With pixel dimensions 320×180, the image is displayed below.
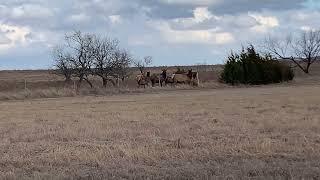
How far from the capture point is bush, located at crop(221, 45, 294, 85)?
222 feet

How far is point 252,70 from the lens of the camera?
6775 cm

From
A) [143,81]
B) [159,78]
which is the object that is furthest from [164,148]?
[159,78]

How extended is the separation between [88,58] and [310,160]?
5676 centimetres

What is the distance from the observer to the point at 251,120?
19922 millimetres

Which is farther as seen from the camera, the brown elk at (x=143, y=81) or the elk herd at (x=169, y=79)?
the elk herd at (x=169, y=79)

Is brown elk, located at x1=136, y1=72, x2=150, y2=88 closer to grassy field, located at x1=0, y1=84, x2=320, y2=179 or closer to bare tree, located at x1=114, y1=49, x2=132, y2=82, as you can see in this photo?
bare tree, located at x1=114, y1=49, x2=132, y2=82

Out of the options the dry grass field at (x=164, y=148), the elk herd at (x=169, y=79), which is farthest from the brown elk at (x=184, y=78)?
the dry grass field at (x=164, y=148)

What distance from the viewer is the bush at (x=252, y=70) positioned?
67688 millimetres

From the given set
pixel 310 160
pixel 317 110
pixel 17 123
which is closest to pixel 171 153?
pixel 310 160

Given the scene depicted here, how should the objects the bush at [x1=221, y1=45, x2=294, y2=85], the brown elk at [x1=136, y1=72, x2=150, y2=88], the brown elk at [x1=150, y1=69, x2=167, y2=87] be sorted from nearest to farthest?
the brown elk at [x1=136, y1=72, x2=150, y2=88], the brown elk at [x1=150, y1=69, x2=167, y2=87], the bush at [x1=221, y1=45, x2=294, y2=85]

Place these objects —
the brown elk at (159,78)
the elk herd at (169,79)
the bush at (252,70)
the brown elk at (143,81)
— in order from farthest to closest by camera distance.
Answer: the bush at (252,70)
the brown elk at (159,78)
the elk herd at (169,79)
the brown elk at (143,81)

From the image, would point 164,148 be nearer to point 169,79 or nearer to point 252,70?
point 169,79

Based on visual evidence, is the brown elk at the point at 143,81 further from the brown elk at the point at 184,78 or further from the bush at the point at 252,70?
the bush at the point at 252,70

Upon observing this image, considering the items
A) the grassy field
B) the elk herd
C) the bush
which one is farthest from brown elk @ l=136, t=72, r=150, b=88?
the grassy field
